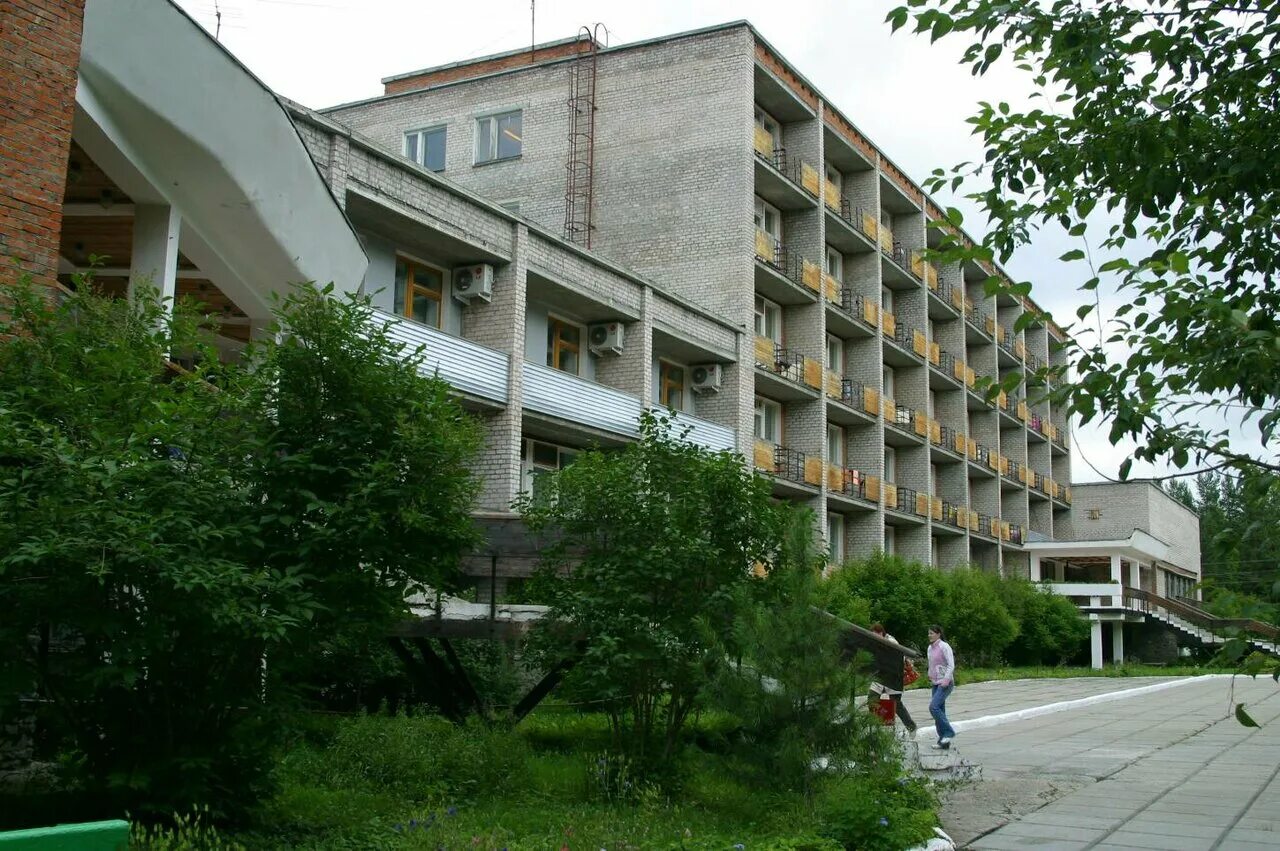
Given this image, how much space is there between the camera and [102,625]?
6734 millimetres

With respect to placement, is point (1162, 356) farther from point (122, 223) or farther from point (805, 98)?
point (805, 98)

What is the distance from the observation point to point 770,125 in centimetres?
3528

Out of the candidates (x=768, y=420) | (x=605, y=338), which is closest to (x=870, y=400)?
(x=768, y=420)

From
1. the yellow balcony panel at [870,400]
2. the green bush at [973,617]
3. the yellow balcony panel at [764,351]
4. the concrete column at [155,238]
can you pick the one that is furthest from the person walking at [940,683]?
the yellow balcony panel at [870,400]

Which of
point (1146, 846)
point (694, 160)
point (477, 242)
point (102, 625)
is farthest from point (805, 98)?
point (102, 625)

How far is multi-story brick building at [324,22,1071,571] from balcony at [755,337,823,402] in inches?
2.6

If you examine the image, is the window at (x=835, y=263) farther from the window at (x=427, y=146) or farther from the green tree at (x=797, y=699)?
the green tree at (x=797, y=699)

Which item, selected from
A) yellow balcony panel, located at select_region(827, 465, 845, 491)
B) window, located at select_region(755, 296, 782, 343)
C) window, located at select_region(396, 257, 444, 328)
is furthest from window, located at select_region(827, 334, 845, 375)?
window, located at select_region(396, 257, 444, 328)

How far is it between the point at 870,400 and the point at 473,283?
18290 millimetres

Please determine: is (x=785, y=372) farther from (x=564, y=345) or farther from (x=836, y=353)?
(x=564, y=345)

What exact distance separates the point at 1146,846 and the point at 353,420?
651 cm

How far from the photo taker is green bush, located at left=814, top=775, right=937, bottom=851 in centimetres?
821

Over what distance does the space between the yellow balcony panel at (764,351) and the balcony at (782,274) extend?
61.3 inches

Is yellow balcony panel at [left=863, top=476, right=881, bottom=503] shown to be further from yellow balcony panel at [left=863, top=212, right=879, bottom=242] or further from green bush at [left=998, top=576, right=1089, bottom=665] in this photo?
yellow balcony panel at [left=863, top=212, right=879, bottom=242]
